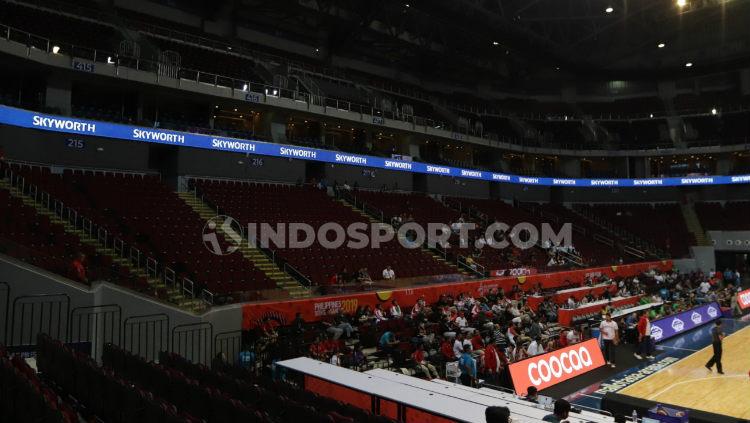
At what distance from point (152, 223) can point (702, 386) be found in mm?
15953

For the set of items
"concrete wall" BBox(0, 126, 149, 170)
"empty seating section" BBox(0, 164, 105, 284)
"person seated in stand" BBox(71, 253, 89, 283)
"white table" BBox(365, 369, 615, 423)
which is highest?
"concrete wall" BBox(0, 126, 149, 170)

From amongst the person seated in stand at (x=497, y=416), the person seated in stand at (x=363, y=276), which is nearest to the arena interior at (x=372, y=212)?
the person seated in stand at (x=497, y=416)

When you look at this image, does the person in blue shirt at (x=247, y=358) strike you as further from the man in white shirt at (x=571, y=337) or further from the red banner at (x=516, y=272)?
the red banner at (x=516, y=272)

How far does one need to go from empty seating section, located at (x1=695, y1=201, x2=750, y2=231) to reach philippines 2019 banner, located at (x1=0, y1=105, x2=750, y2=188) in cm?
200

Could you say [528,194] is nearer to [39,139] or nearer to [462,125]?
[462,125]

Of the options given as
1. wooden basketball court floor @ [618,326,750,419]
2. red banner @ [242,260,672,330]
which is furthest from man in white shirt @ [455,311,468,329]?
wooden basketball court floor @ [618,326,750,419]

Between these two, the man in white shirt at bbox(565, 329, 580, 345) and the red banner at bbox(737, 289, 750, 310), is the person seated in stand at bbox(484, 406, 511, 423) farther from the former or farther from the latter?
the red banner at bbox(737, 289, 750, 310)

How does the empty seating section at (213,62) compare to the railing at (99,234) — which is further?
the empty seating section at (213,62)

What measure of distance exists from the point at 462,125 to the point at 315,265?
2145 centimetres

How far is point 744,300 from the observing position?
22.9 meters

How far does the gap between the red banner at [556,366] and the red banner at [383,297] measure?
5.97 metres

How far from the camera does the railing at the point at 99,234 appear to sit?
12.7 metres

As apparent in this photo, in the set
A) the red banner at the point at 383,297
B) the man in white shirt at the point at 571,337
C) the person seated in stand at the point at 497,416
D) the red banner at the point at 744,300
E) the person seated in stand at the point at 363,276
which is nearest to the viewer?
the person seated in stand at the point at 497,416

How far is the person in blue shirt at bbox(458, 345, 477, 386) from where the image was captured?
1112cm
